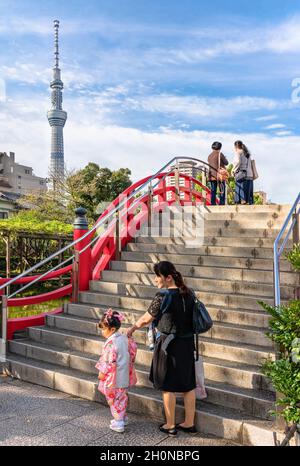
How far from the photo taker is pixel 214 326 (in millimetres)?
5242

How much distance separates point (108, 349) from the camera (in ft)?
13.2

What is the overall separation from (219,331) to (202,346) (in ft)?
1.03

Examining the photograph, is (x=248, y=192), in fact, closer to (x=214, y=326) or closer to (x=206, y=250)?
(x=206, y=250)

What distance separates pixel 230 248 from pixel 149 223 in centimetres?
229

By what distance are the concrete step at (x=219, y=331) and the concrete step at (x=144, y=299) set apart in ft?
1.33

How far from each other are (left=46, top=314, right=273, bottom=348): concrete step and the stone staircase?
0.04 ft

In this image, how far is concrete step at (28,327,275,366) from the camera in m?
4.59

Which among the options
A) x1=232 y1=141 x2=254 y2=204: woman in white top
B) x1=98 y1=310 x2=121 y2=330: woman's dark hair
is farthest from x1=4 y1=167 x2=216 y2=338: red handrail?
x1=98 y1=310 x2=121 y2=330: woman's dark hair

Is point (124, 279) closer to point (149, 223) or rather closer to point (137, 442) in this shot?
point (149, 223)

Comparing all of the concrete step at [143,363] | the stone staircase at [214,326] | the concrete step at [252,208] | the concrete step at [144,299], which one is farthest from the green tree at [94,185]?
the concrete step at [143,363]

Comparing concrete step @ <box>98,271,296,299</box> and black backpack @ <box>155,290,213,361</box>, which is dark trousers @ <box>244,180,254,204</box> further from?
black backpack @ <box>155,290,213,361</box>

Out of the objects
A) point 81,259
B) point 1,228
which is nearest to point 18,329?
point 81,259

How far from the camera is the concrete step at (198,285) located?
568 cm

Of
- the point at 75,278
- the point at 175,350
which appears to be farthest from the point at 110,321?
the point at 75,278
